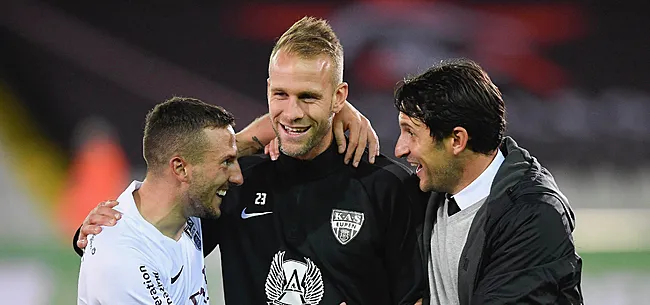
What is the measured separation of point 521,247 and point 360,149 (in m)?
0.63

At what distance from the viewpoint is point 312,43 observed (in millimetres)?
2383

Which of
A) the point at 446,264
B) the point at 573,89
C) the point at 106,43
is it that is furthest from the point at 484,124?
the point at 106,43

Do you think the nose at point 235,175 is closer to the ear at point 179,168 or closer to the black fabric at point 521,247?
the ear at point 179,168

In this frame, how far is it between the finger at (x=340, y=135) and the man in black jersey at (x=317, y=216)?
0.02 meters

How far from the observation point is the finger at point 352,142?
248 centimetres

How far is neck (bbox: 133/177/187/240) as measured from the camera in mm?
2287

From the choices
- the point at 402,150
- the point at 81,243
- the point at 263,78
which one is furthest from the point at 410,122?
the point at 263,78

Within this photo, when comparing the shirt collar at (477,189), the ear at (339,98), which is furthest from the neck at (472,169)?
the ear at (339,98)

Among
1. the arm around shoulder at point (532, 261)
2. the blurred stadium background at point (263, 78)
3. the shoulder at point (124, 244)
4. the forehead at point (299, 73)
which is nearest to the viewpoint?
the arm around shoulder at point (532, 261)

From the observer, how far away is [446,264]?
2.25 metres

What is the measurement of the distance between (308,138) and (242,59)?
2.31m

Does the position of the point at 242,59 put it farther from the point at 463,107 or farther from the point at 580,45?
the point at 463,107

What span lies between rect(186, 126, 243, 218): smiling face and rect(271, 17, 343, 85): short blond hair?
0.97 ft

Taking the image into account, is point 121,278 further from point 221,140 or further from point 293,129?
point 293,129
